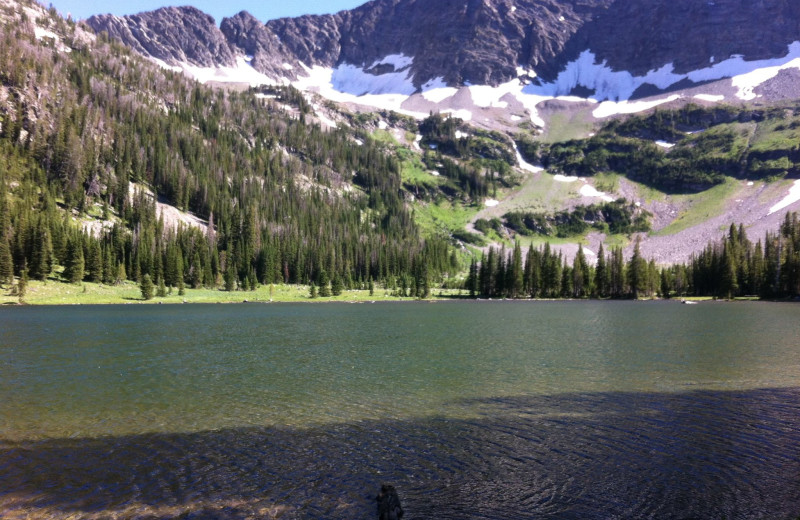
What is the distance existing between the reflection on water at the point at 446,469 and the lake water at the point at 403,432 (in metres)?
0.08

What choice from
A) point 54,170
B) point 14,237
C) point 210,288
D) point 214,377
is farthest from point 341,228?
point 214,377

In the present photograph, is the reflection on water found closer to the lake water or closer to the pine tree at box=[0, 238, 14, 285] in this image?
the lake water

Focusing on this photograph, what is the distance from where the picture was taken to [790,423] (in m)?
21.0

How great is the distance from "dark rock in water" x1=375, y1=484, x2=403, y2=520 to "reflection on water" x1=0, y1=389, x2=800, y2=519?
0.62 metres

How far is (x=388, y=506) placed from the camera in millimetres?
12820

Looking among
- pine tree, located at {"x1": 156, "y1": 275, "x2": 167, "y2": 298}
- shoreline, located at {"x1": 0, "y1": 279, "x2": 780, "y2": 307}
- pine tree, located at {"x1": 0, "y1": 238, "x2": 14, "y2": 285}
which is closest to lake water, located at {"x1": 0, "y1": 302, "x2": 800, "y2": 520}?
shoreline, located at {"x1": 0, "y1": 279, "x2": 780, "y2": 307}

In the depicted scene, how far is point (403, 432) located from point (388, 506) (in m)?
7.54

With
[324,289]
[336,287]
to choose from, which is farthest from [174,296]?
[336,287]

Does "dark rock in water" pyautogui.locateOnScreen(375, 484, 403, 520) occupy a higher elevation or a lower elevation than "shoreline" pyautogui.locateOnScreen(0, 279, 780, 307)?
lower

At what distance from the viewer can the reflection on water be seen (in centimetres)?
1369

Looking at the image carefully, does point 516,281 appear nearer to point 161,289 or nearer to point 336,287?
point 336,287

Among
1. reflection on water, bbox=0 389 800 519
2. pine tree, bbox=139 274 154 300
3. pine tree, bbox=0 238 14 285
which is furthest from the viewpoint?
pine tree, bbox=139 274 154 300

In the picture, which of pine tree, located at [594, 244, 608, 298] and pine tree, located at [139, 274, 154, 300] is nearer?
pine tree, located at [139, 274, 154, 300]

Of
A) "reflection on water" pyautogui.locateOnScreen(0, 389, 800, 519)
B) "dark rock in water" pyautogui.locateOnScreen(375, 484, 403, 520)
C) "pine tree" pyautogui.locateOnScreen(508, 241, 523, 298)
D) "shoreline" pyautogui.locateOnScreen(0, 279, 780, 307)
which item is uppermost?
"pine tree" pyautogui.locateOnScreen(508, 241, 523, 298)
